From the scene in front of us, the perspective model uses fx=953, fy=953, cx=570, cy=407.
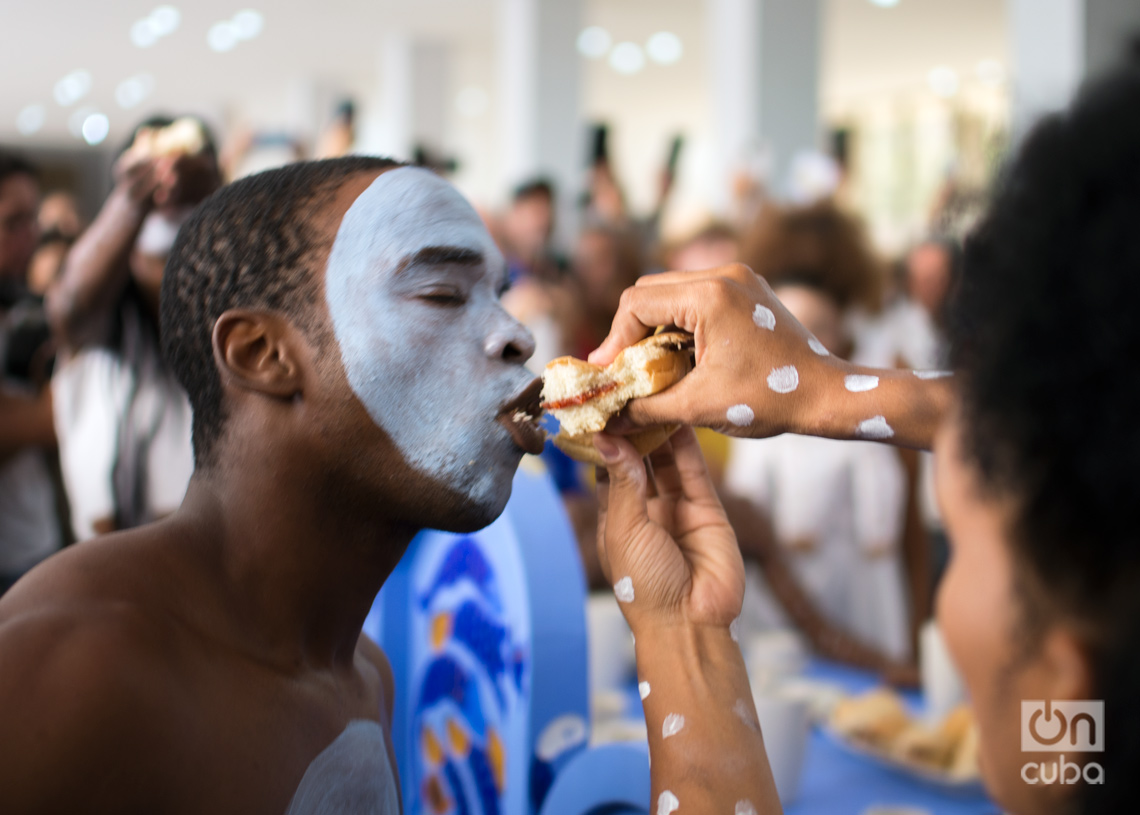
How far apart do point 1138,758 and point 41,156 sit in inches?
718

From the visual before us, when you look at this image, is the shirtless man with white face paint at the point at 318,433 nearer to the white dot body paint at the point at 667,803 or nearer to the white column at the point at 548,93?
the white dot body paint at the point at 667,803

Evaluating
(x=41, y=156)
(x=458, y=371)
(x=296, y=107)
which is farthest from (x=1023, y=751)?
(x=41, y=156)

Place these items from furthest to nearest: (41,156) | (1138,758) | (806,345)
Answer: (41,156)
(806,345)
(1138,758)

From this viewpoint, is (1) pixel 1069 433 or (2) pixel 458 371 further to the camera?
(2) pixel 458 371

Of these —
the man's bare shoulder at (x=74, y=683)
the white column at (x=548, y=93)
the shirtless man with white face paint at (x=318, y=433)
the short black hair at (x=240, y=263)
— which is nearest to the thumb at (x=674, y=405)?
the shirtless man with white face paint at (x=318, y=433)

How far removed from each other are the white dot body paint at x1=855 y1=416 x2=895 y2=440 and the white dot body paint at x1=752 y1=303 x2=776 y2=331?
13cm

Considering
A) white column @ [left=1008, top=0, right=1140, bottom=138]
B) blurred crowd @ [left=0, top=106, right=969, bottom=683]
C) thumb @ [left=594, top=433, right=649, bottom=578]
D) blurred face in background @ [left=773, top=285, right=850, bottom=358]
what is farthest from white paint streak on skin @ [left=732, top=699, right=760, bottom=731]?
white column @ [left=1008, top=0, right=1140, bottom=138]

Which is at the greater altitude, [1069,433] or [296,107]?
[296,107]

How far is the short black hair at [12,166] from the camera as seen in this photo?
2.34 m

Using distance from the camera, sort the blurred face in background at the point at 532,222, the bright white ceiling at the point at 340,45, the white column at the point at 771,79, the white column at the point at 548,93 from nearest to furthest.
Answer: the blurred face in background at the point at 532,222 < the white column at the point at 771,79 < the bright white ceiling at the point at 340,45 < the white column at the point at 548,93

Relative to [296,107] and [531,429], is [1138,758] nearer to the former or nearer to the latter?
[531,429]

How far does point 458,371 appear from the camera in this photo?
0.91 metres

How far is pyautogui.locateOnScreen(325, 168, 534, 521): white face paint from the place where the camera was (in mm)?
897

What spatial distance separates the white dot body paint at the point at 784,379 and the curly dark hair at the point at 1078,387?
32 cm
